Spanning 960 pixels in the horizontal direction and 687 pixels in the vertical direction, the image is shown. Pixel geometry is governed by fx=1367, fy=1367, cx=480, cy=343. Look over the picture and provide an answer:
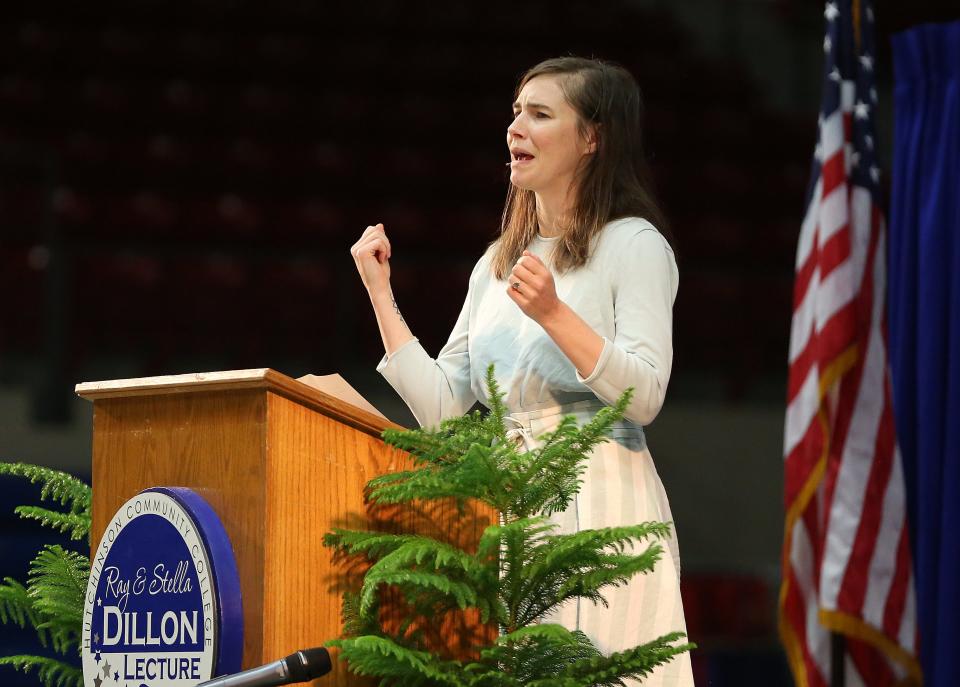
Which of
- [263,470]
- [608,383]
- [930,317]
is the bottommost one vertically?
[263,470]

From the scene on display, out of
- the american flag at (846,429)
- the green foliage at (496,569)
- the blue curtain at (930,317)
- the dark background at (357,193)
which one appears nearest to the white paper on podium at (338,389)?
the green foliage at (496,569)

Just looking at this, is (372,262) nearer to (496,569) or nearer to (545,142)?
(545,142)

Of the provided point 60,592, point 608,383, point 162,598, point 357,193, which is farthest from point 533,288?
point 357,193

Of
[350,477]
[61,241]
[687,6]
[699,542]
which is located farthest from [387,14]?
[350,477]

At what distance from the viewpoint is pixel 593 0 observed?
9.19m

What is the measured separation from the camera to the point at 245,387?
1.50 meters

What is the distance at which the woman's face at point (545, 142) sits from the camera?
2016 millimetres

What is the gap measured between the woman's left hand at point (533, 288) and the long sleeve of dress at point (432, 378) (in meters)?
0.30

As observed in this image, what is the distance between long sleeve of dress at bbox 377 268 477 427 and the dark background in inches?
93.6

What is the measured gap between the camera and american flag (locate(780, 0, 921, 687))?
121 inches

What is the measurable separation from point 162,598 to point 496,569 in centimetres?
37

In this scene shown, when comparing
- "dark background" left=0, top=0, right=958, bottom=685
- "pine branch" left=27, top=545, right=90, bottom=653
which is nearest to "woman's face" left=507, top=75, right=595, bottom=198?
"pine branch" left=27, top=545, right=90, bottom=653

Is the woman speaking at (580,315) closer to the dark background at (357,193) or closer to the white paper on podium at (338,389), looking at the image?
the white paper on podium at (338,389)

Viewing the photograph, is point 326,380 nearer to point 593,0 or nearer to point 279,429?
point 279,429
